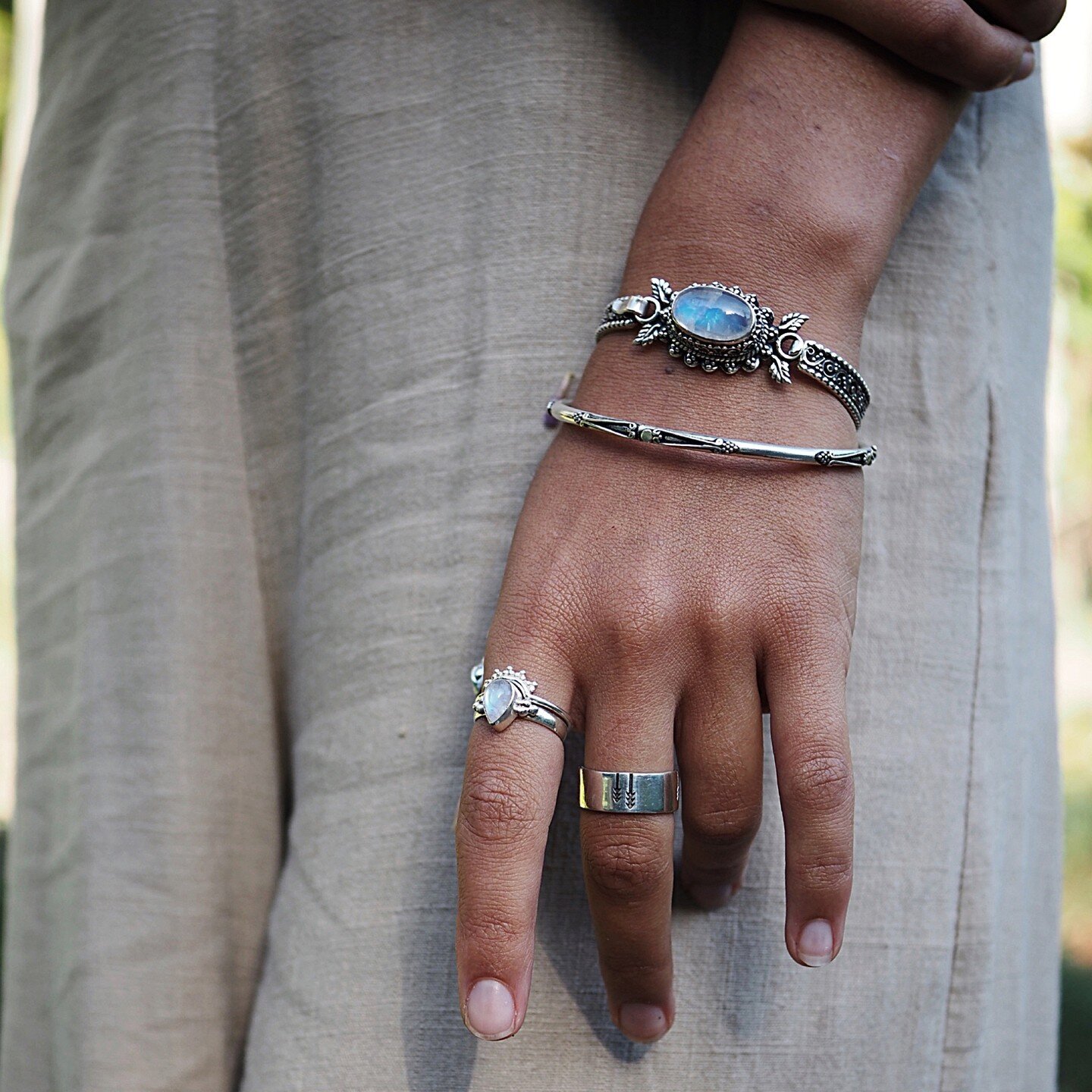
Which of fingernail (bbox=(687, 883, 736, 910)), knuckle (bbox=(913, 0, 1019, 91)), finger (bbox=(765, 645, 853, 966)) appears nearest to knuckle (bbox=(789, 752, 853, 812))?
finger (bbox=(765, 645, 853, 966))

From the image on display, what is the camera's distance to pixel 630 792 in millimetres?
629

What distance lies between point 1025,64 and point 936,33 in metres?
0.13

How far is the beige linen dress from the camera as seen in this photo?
0.76 m

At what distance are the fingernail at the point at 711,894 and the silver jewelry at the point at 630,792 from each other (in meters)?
0.12

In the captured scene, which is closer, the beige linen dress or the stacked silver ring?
the stacked silver ring

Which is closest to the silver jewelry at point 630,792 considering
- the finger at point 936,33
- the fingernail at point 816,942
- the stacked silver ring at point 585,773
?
the stacked silver ring at point 585,773

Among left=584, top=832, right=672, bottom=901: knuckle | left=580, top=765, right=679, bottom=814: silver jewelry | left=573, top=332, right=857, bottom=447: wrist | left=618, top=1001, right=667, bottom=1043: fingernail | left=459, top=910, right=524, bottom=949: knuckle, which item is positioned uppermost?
left=573, top=332, right=857, bottom=447: wrist

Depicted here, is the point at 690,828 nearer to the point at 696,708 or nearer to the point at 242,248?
the point at 696,708

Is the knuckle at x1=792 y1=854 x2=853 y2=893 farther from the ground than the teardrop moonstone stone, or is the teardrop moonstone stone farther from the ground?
the teardrop moonstone stone

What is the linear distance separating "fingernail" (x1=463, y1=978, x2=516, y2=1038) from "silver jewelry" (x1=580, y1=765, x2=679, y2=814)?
0.12 metres

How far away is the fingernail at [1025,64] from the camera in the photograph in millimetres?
719

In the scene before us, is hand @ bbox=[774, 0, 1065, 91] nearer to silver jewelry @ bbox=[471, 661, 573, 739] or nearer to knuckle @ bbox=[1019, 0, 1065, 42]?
knuckle @ bbox=[1019, 0, 1065, 42]

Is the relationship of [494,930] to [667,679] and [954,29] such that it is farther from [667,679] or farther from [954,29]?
[954,29]

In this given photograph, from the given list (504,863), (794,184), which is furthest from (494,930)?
(794,184)
